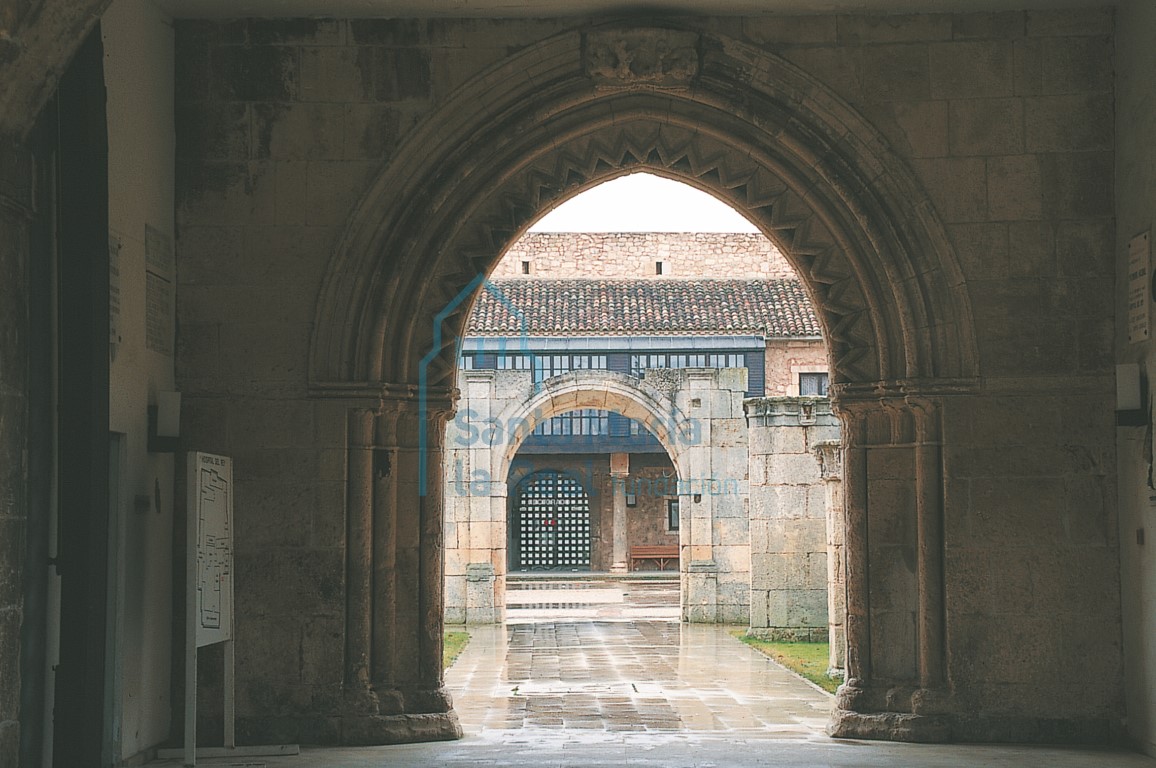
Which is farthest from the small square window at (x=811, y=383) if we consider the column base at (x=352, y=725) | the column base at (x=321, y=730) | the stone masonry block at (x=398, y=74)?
the column base at (x=321, y=730)

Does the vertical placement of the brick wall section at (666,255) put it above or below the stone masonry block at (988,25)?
above

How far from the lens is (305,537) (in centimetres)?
698

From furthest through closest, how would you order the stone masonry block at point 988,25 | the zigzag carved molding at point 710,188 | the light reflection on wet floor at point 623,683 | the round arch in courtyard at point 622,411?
the round arch in courtyard at point 622,411 < the light reflection on wet floor at point 623,683 < the zigzag carved molding at point 710,188 < the stone masonry block at point 988,25

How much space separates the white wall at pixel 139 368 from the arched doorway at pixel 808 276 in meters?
0.87

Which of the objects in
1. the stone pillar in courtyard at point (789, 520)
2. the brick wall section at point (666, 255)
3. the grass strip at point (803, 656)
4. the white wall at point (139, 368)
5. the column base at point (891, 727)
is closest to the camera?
the white wall at point (139, 368)

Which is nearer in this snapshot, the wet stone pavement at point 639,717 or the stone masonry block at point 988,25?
the wet stone pavement at point 639,717

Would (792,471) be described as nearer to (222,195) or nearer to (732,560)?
(732,560)

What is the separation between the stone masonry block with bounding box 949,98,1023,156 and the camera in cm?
710

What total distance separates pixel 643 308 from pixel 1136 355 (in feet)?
72.1

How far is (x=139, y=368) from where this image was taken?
6.50 m

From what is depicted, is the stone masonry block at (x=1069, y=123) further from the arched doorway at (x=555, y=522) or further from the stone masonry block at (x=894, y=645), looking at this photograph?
the arched doorway at (x=555, y=522)

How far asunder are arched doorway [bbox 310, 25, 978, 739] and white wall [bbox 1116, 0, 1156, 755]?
0.81m

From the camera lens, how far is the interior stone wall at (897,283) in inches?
272

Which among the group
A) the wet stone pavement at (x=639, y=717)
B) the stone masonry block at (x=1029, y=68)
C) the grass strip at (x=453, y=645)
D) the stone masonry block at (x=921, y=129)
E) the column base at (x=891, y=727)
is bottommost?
the grass strip at (x=453, y=645)
